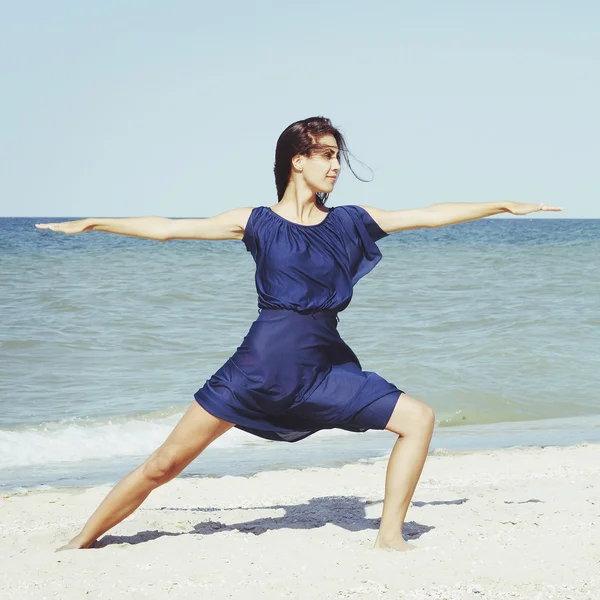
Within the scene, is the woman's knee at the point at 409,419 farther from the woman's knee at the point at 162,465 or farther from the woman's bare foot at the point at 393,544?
the woman's knee at the point at 162,465

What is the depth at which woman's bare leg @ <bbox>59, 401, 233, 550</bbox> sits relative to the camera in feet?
13.7

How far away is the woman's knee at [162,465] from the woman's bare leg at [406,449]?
960 millimetres

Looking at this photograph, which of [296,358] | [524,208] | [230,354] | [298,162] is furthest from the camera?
[230,354]

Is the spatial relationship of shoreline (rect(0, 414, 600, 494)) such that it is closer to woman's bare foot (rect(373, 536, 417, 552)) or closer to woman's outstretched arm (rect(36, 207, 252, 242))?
woman's bare foot (rect(373, 536, 417, 552))

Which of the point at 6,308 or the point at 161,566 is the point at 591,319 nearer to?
the point at 6,308

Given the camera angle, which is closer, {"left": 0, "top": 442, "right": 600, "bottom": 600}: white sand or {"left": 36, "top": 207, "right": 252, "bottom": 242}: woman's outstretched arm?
{"left": 0, "top": 442, "right": 600, "bottom": 600}: white sand

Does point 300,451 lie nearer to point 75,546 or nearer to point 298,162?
point 75,546

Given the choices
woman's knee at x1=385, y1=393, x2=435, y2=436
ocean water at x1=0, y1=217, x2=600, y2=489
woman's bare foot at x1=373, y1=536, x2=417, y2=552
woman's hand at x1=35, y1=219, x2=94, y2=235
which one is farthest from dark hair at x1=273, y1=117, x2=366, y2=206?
ocean water at x1=0, y1=217, x2=600, y2=489

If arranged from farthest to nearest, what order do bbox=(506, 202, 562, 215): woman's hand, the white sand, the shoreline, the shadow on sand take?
the shoreline, the shadow on sand, bbox=(506, 202, 562, 215): woman's hand, the white sand

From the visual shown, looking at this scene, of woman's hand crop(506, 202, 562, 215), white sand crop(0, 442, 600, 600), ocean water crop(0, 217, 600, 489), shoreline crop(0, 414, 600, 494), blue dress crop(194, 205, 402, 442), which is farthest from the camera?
ocean water crop(0, 217, 600, 489)

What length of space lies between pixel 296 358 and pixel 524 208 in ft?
3.98

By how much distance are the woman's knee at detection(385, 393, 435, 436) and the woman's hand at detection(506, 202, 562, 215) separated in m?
0.95

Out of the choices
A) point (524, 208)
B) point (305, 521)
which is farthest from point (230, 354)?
point (524, 208)

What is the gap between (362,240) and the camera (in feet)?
14.2
